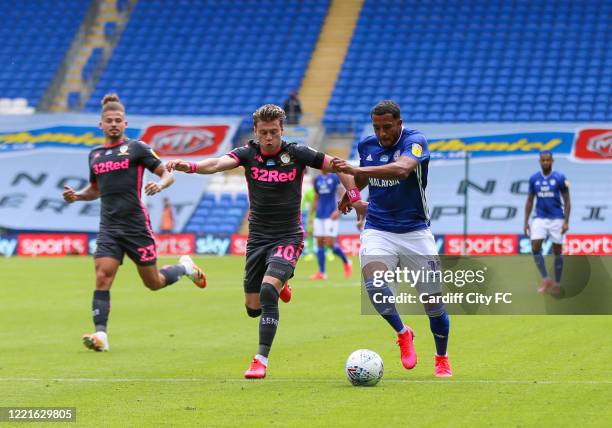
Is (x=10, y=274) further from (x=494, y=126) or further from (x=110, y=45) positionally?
(x=110, y=45)

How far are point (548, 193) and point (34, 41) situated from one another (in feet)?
93.1

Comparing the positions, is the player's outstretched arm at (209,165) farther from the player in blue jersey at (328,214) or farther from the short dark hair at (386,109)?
the player in blue jersey at (328,214)

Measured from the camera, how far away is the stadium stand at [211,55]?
40.6 metres

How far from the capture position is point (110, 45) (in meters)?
44.2

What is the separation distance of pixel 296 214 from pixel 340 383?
168 centimetres

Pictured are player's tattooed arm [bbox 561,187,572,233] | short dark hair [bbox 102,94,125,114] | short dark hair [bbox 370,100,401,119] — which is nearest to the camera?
short dark hair [bbox 370,100,401,119]

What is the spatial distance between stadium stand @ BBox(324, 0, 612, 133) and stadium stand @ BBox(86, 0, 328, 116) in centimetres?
220

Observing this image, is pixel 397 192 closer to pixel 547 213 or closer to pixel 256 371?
pixel 256 371

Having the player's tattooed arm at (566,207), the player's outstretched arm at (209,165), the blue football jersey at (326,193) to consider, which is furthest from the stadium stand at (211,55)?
the player's outstretched arm at (209,165)

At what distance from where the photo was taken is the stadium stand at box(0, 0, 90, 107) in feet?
138

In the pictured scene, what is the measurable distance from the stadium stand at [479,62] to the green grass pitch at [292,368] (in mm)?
19729

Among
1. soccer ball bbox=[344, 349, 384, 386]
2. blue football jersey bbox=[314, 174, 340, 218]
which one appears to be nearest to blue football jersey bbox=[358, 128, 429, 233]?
soccer ball bbox=[344, 349, 384, 386]

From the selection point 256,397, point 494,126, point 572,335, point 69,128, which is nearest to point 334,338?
point 572,335

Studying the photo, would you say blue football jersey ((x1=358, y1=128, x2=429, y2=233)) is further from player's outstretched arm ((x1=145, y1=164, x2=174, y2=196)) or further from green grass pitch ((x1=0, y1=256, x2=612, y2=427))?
player's outstretched arm ((x1=145, y1=164, x2=174, y2=196))
